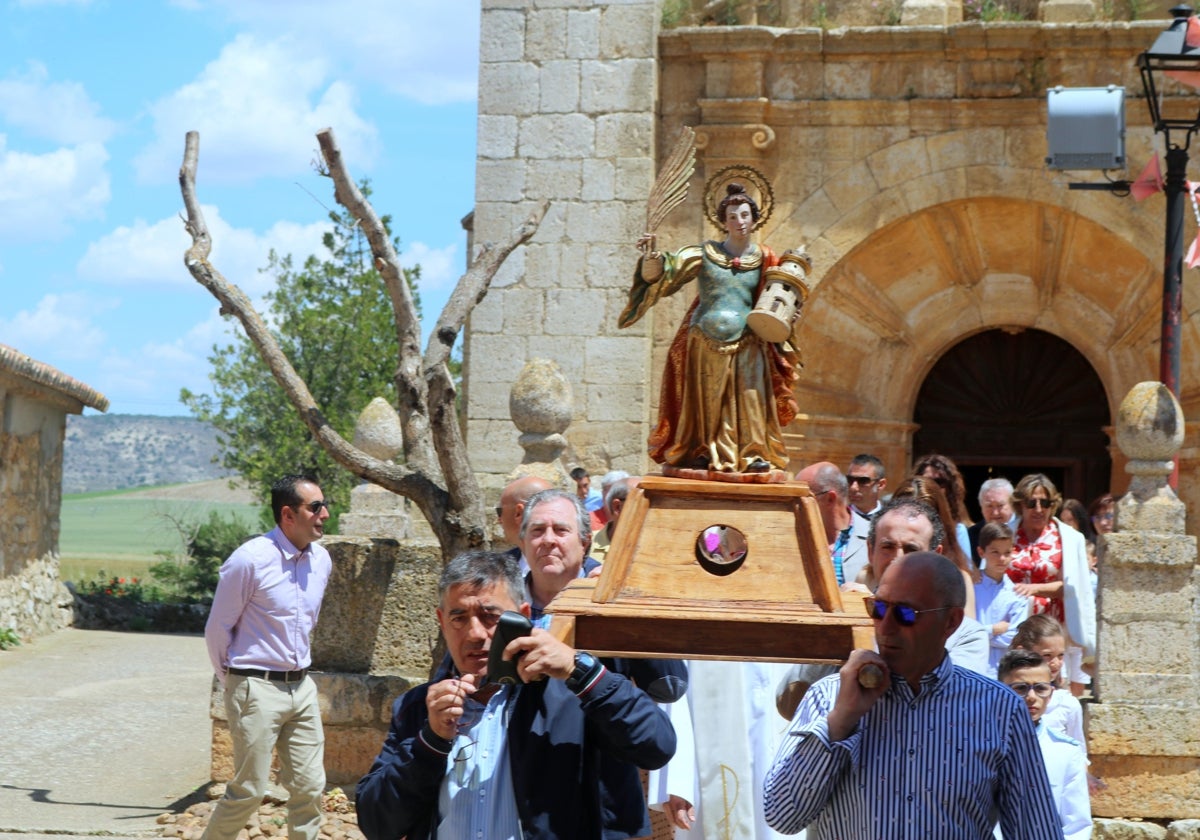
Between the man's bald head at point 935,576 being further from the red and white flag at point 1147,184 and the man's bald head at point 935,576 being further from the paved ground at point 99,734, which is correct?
the red and white flag at point 1147,184

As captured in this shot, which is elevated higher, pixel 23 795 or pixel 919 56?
pixel 919 56

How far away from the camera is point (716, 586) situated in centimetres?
400

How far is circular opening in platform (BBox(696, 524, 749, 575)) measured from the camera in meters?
4.07

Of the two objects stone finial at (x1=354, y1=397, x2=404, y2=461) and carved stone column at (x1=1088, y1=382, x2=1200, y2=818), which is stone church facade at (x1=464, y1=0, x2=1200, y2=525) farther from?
carved stone column at (x1=1088, y1=382, x2=1200, y2=818)

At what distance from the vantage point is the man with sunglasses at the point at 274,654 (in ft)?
23.1

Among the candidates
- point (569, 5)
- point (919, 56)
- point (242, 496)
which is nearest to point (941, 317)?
point (919, 56)

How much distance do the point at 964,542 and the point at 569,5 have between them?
22.5 feet

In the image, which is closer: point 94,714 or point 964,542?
point 964,542

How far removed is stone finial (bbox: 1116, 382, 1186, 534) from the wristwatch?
5429mm

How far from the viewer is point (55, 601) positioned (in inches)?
649

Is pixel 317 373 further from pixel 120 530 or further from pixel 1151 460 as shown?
pixel 120 530

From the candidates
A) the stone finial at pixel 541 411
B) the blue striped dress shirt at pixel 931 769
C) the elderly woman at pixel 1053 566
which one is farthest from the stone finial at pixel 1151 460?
the blue striped dress shirt at pixel 931 769

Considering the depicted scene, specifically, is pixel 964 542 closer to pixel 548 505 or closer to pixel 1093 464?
pixel 548 505

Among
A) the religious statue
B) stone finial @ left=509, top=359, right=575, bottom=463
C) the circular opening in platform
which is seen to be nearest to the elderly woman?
stone finial @ left=509, top=359, right=575, bottom=463
